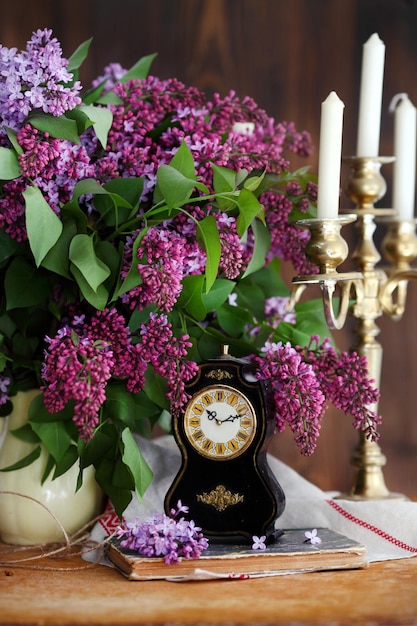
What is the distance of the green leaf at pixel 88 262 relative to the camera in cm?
77

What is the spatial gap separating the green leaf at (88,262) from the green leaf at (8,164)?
0.27ft

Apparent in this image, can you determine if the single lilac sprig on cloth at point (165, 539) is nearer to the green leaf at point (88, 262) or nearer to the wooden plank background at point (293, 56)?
the green leaf at point (88, 262)

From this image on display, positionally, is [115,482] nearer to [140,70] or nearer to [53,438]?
[53,438]

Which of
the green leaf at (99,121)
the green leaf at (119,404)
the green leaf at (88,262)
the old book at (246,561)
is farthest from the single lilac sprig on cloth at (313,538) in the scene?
the green leaf at (99,121)

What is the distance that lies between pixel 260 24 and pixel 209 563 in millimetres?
834

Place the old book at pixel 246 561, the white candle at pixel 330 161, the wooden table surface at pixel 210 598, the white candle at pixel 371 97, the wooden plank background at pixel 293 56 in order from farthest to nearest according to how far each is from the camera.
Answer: the wooden plank background at pixel 293 56
the white candle at pixel 371 97
the white candle at pixel 330 161
the old book at pixel 246 561
the wooden table surface at pixel 210 598

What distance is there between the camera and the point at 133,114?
A: 91cm

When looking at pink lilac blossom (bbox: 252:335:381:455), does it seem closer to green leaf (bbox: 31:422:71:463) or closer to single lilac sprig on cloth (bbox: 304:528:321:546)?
single lilac sprig on cloth (bbox: 304:528:321:546)

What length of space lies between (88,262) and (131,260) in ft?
0.15

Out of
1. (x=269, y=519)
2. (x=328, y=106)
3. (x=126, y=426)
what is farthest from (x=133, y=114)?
(x=269, y=519)

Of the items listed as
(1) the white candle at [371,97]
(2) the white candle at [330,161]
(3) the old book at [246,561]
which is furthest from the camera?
(1) the white candle at [371,97]

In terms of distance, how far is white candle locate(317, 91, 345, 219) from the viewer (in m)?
0.86

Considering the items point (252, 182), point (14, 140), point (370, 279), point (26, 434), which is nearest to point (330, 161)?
point (252, 182)

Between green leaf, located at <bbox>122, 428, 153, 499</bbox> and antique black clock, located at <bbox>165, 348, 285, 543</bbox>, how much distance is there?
4 centimetres
